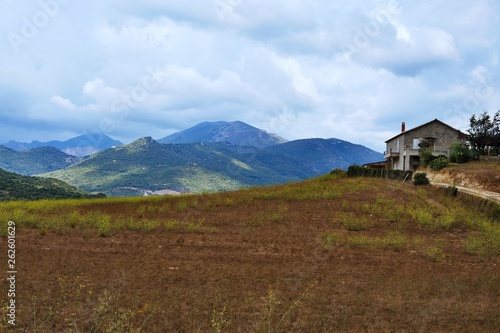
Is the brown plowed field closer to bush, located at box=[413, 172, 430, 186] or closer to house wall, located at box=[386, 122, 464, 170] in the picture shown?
bush, located at box=[413, 172, 430, 186]

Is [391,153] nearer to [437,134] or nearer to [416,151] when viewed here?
[416,151]

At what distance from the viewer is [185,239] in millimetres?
18422

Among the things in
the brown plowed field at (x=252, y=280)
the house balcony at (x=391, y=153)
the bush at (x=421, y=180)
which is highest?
the house balcony at (x=391, y=153)

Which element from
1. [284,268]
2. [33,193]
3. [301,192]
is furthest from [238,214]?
[33,193]

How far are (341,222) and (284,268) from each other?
960 cm

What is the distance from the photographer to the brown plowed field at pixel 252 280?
976 cm

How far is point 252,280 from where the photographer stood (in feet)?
41.5

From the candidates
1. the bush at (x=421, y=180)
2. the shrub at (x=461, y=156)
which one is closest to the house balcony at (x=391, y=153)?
the shrub at (x=461, y=156)

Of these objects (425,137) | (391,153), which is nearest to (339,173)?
(425,137)

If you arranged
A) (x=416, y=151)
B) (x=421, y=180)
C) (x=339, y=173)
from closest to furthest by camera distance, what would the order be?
(x=421, y=180) → (x=339, y=173) → (x=416, y=151)

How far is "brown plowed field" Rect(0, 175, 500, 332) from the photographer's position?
32.0 feet

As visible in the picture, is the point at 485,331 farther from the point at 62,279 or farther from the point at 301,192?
the point at 301,192

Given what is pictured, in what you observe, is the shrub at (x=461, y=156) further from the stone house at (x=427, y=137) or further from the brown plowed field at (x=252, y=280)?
the brown plowed field at (x=252, y=280)

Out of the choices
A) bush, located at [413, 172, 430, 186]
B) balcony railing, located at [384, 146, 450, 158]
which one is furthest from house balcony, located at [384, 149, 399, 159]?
bush, located at [413, 172, 430, 186]
